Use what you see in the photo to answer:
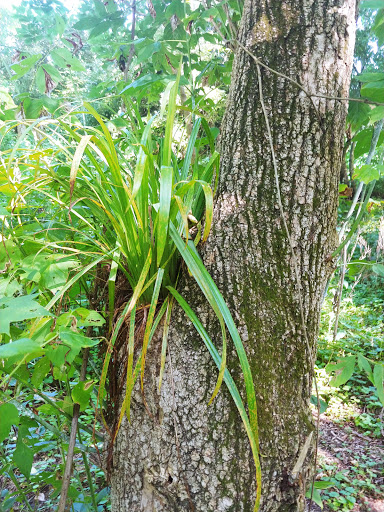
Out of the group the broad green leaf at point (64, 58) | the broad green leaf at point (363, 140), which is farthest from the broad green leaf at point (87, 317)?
the broad green leaf at point (64, 58)

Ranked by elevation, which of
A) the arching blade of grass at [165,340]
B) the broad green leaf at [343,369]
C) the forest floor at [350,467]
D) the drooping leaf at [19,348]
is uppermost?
the drooping leaf at [19,348]

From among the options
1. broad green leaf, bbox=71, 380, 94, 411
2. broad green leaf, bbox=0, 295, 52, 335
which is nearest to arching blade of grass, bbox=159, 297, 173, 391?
broad green leaf, bbox=71, 380, 94, 411

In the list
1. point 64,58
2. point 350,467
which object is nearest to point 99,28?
point 64,58

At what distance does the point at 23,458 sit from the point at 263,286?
30.8 inches

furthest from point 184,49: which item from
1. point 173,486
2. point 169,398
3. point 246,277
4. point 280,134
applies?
point 173,486

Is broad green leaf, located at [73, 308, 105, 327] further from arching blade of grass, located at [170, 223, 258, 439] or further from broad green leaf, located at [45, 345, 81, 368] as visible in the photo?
arching blade of grass, located at [170, 223, 258, 439]

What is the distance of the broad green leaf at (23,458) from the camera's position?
90 centimetres

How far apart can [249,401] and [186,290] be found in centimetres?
31

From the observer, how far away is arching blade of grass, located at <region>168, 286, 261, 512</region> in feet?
2.33

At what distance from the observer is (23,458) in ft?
2.96

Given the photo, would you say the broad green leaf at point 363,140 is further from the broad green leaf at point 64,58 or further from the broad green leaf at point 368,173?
the broad green leaf at point 64,58

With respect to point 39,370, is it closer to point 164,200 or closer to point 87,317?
point 87,317

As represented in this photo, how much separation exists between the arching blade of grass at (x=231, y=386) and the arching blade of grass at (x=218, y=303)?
0.02 m

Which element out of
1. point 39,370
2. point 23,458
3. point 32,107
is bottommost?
point 23,458
